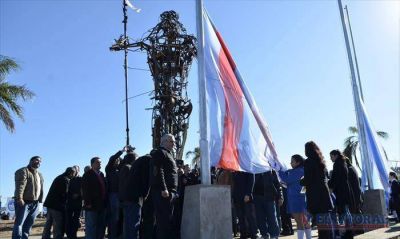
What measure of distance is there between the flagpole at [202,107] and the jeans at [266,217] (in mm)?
2404

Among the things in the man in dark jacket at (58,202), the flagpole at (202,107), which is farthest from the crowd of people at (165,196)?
the flagpole at (202,107)

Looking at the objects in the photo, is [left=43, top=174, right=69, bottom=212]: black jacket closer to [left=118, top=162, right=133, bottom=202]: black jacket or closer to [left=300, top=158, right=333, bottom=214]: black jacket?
[left=118, top=162, right=133, bottom=202]: black jacket

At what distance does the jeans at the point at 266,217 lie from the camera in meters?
7.90

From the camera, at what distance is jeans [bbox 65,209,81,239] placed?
31.6 ft

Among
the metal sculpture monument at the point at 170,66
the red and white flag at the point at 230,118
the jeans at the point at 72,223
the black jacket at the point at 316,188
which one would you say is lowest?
the jeans at the point at 72,223

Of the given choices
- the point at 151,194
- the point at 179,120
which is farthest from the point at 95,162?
the point at 179,120

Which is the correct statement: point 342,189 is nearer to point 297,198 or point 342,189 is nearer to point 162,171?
point 297,198

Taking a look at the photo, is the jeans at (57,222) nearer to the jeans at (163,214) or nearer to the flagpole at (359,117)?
the jeans at (163,214)

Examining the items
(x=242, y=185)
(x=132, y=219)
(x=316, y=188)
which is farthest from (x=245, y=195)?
(x=132, y=219)

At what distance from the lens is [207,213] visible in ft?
18.7

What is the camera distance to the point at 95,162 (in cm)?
862

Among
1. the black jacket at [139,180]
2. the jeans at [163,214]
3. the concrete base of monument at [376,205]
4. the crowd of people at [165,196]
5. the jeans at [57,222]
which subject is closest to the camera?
the jeans at [163,214]

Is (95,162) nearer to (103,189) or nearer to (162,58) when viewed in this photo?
(103,189)

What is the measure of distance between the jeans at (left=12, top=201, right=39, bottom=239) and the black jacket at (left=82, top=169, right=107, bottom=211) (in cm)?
Result: 119
